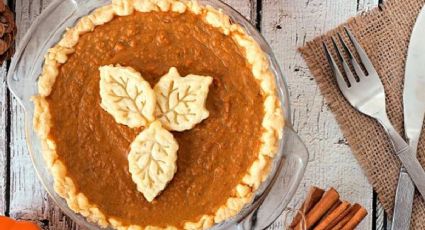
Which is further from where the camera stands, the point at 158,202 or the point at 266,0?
the point at 266,0

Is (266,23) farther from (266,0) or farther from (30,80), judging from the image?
(30,80)

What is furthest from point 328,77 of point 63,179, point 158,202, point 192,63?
point 63,179

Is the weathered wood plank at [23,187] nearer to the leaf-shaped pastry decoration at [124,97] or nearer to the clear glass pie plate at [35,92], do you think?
the clear glass pie plate at [35,92]

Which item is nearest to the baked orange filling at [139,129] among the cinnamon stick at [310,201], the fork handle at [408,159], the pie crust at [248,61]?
the pie crust at [248,61]

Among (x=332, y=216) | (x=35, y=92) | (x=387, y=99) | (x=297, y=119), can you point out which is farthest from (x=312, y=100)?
(x=35, y=92)

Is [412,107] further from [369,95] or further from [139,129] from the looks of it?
[139,129]

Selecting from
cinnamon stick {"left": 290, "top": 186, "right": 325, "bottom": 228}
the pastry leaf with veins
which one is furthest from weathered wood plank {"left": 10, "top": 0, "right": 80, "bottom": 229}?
cinnamon stick {"left": 290, "top": 186, "right": 325, "bottom": 228}

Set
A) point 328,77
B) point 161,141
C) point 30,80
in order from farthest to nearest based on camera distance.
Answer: point 328,77 → point 30,80 → point 161,141

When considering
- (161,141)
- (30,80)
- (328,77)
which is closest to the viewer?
(161,141)
